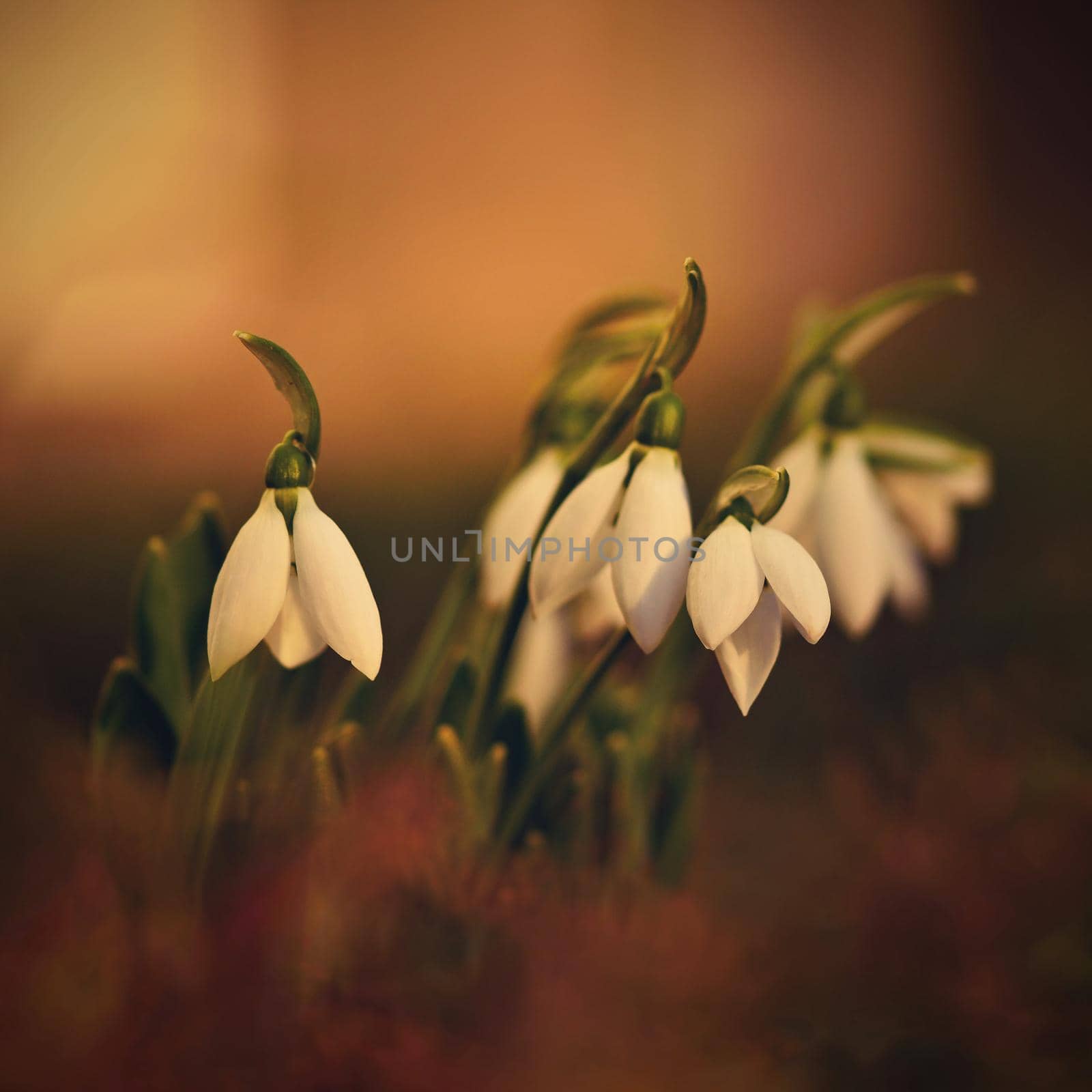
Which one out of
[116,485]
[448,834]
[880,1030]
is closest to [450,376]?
[116,485]

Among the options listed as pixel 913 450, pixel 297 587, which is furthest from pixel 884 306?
pixel 297 587

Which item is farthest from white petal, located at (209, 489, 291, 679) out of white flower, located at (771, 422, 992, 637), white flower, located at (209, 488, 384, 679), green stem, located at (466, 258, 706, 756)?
white flower, located at (771, 422, 992, 637)

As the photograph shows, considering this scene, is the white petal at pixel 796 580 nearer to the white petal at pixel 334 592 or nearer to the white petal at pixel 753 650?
the white petal at pixel 753 650

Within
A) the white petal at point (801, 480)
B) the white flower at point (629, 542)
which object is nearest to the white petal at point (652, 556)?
the white flower at point (629, 542)

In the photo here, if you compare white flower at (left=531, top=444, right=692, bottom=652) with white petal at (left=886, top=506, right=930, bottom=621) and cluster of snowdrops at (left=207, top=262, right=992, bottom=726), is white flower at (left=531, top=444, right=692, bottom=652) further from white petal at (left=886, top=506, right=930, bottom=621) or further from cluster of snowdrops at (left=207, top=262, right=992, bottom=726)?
white petal at (left=886, top=506, right=930, bottom=621)

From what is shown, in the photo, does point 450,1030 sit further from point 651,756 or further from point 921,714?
point 921,714
